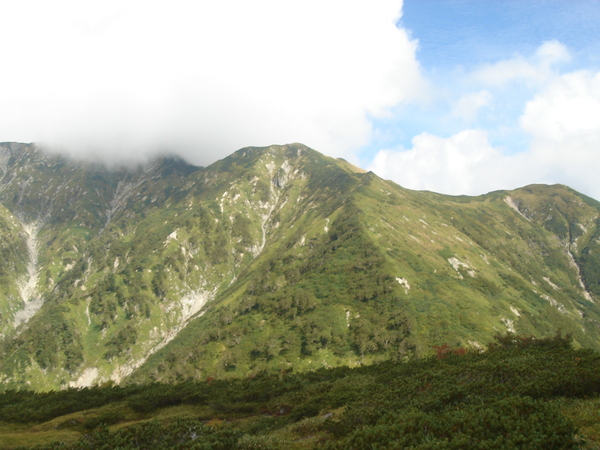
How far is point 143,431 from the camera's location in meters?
49.3

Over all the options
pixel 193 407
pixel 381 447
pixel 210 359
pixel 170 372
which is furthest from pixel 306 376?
pixel 170 372

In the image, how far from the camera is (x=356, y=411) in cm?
4816

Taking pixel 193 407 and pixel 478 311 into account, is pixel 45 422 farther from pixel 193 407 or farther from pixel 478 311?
pixel 478 311

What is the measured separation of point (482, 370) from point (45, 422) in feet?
301

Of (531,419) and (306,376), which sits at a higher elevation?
(531,419)

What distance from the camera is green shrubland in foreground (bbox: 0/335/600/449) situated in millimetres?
30109

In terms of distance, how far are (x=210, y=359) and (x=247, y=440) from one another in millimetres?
168481

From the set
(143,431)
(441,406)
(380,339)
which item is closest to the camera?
(441,406)

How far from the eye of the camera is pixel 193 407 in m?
80.1

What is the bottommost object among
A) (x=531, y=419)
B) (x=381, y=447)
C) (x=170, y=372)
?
(x=170, y=372)

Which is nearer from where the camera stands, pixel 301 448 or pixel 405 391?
pixel 301 448

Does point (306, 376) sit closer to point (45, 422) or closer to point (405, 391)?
point (405, 391)

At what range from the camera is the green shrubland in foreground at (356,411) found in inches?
1185

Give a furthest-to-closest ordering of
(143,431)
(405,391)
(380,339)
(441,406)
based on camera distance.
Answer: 1. (380,339)
2. (405,391)
3. (143,431)
4. (441,406)
